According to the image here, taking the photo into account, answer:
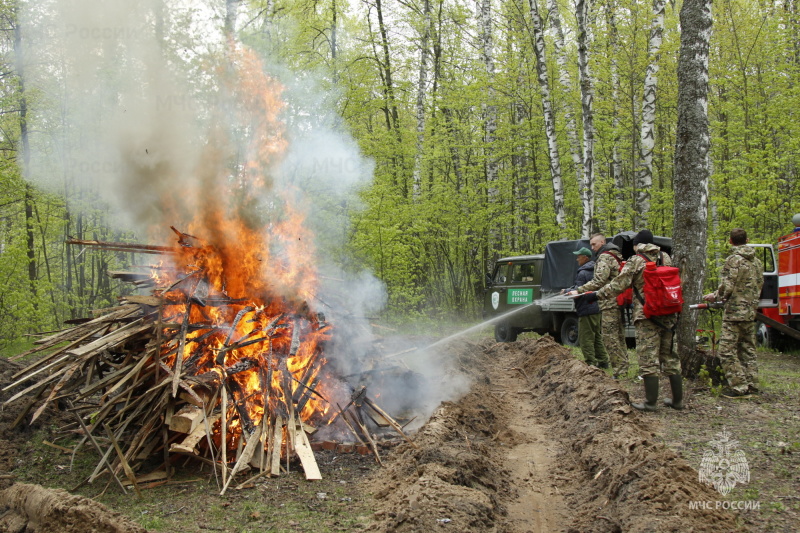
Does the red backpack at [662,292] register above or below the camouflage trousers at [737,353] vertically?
above

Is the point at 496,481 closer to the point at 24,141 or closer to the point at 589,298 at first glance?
the point at 589,298

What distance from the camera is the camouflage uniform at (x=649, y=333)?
695cm

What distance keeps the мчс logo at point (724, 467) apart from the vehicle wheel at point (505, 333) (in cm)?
970

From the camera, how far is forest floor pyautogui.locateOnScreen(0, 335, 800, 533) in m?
3.79

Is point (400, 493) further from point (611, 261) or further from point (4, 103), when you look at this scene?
point (4, 103)

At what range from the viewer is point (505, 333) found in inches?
599

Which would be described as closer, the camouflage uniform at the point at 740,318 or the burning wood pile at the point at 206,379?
the burning wood pile at the point at 206,379

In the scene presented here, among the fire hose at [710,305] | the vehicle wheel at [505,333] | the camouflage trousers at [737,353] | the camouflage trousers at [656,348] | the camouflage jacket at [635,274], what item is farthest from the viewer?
the vehicle wheel at [505,333]

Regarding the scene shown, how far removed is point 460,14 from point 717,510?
2425cm

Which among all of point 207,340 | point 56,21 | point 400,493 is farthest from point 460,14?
point 400,493

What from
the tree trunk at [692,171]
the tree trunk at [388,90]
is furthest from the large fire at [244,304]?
the tree trunk at [388,90]

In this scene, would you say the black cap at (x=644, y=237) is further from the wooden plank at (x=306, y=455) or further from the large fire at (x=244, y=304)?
the wooden plank at (x=306, y=455)

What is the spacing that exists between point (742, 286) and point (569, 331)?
6.10m

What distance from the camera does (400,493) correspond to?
4.56 meters
